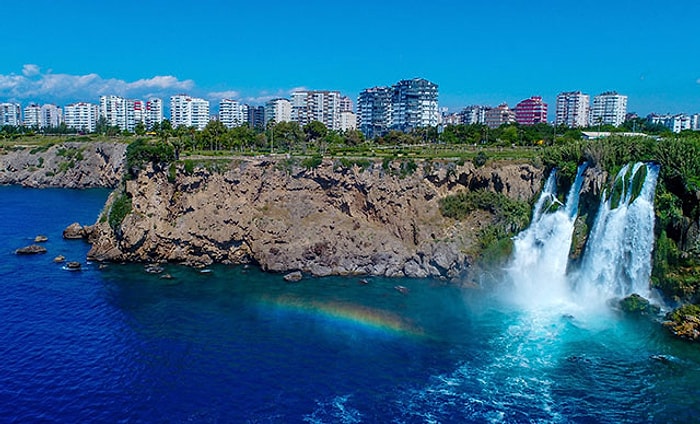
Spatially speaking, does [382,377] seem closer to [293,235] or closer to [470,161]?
[293,235]

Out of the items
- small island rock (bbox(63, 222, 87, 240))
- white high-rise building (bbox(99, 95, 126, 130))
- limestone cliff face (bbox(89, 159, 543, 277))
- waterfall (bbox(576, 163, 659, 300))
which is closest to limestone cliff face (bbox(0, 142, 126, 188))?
small island rock (bbox(63, 222, 87, 240))

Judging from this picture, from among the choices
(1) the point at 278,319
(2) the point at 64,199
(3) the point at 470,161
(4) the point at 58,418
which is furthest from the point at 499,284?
(2) the point at 64,199

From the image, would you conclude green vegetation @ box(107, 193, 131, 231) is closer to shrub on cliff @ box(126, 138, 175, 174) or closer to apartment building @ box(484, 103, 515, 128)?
shrub on cliff @ box(126, 138, 175, 174)

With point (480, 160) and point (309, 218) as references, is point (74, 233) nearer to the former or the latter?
point (309, 218)

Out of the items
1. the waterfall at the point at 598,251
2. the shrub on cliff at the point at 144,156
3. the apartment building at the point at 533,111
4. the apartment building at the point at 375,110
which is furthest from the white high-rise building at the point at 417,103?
the waterfall at the point at 598,251

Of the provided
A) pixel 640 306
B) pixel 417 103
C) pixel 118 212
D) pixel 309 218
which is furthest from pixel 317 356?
pixel 417 103
